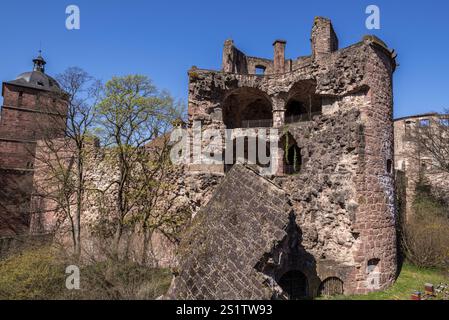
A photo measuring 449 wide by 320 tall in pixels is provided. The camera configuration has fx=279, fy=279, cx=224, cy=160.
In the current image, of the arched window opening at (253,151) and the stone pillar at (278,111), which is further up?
the stone pillar at (278,111)

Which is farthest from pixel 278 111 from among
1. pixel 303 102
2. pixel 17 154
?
pixel 17 154

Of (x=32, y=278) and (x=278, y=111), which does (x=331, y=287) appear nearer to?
(x=278, y=111)

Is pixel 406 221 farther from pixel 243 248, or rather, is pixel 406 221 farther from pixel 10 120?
pixel 10 120

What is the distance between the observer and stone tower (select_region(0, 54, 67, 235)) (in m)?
21.1

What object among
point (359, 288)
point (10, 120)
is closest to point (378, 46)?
point (359, 288)

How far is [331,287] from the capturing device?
33.7 feet

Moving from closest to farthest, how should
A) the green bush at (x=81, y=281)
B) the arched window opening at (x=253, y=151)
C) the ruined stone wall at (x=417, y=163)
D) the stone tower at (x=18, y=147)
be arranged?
1. the green bush at (x=81, y=281)
2. the arched window opening at (x=253, y=151)
3. the ruined stone wall at (x=417, y=163)
4. the stone tower at (x=18, y=147)

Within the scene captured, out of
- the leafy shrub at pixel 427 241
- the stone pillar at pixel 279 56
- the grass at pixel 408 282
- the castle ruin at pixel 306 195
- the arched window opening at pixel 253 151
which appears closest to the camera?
the castle ruin at pixel 306 195

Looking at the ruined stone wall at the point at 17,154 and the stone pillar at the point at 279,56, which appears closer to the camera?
the ruined stone wall at the point at 17,154

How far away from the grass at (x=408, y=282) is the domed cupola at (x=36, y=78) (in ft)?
89.5

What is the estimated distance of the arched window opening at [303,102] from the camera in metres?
15.1

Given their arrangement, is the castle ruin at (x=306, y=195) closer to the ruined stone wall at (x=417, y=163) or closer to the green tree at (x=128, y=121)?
the green tree at (x=128, y=121)

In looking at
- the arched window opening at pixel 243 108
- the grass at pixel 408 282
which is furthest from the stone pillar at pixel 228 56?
the grass at pixel 408 282

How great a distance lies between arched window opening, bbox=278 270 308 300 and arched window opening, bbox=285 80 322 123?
7551 mm
